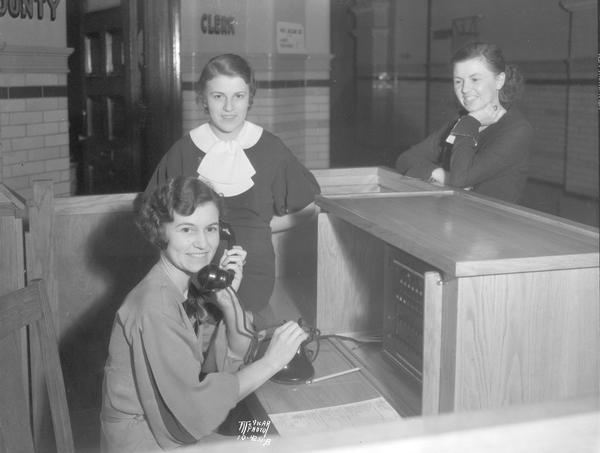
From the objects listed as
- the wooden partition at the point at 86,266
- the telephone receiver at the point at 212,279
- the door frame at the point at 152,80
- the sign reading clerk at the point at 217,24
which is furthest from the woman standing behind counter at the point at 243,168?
the sign reading clerk at the point at 217,24

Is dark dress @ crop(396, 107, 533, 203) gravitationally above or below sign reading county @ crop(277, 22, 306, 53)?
below

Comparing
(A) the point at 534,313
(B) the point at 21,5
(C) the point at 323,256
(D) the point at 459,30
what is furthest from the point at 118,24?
(D) the point at 459,30

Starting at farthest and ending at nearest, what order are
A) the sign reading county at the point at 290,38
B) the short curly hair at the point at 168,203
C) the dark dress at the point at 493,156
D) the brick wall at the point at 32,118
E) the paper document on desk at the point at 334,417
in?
the sign reading county at the point at 290,38, the brick wall at the point at 32,118, the dark dress at the point at 493,156, the short curly hair at the point at 168,203, the paper document on desk at the point at 334,417

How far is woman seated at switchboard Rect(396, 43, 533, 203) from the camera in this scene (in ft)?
6.27

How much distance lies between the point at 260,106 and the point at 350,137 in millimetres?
6134

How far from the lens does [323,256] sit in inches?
64.3

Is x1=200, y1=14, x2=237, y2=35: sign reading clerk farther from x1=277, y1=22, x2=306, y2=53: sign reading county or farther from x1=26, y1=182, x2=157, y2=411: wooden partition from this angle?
x1=26, y1=182, x2=157, y2=411: wooden partition

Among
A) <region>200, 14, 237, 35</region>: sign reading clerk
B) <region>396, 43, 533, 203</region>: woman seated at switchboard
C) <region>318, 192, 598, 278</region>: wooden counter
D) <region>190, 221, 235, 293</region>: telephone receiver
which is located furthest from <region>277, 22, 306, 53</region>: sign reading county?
<region>190, 221, 235, 293</region>: telephone receiver

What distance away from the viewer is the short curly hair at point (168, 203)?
130 centimetres

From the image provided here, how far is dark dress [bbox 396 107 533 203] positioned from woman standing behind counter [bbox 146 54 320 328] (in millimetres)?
380

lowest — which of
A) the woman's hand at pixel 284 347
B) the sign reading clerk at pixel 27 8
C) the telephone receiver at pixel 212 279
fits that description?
the woman's hand at pixel 284 347

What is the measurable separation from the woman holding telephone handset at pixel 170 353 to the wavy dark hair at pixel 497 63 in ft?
3.23

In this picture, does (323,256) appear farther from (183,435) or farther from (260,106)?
(260,106)

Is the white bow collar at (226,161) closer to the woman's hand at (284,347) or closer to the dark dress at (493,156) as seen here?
the dark dress at (493,156)
